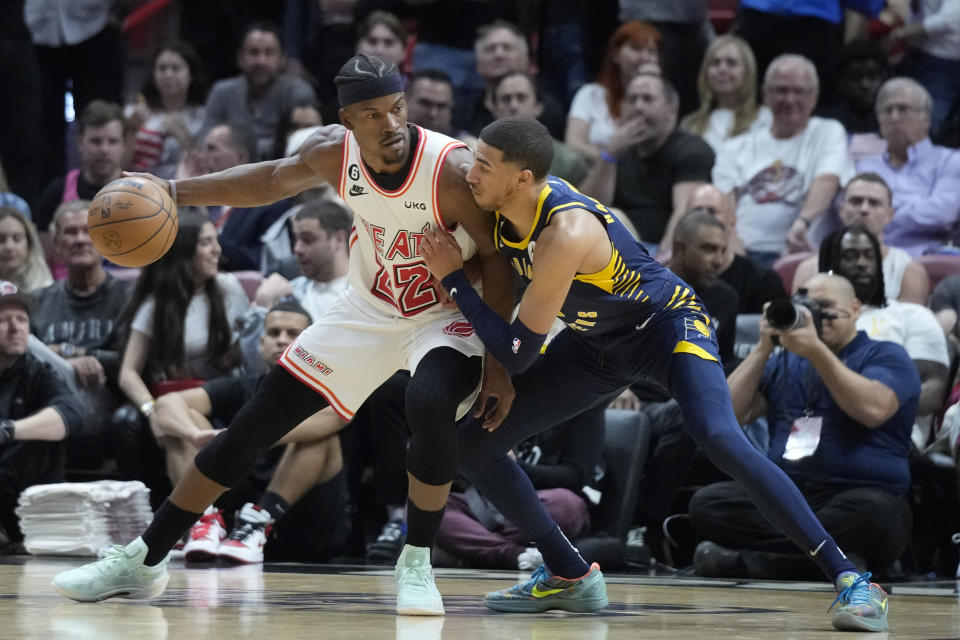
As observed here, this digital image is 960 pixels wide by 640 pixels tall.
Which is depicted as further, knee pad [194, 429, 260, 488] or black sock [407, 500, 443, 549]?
knee pad [194, 429, 260, 488]

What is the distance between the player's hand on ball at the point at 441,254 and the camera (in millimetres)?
4059

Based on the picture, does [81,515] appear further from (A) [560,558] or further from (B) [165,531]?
(A) [560,558]

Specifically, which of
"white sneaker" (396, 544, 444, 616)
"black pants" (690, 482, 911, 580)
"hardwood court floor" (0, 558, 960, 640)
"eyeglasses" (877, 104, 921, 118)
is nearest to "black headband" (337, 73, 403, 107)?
"white sneaker" (396, 544, 444, 616)

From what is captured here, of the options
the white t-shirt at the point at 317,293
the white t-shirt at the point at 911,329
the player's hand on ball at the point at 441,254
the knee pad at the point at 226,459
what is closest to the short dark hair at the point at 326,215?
the white t-shirt at the point at 317,293

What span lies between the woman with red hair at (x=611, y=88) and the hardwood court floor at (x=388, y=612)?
3982 millimetres

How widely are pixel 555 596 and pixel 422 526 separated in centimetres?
59

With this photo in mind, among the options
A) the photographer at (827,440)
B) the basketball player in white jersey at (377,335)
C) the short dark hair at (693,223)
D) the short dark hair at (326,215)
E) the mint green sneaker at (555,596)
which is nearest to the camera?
the basketball player in white jersey at (377,335)

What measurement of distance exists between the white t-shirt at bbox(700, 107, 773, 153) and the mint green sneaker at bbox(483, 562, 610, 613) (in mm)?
4773

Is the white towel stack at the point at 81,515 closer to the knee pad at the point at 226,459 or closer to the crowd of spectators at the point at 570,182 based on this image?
the crowd of spectators at the point at 570,182

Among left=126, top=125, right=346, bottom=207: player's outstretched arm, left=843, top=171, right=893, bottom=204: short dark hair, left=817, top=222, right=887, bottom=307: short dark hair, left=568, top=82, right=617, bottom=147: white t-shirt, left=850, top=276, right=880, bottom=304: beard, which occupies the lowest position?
left=850, top=276, right=880, bottom=304: beard

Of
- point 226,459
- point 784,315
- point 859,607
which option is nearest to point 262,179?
point 226,459

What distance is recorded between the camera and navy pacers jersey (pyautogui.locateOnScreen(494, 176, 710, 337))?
4141mm

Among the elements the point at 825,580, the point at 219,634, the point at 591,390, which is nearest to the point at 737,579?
the point at 825,580

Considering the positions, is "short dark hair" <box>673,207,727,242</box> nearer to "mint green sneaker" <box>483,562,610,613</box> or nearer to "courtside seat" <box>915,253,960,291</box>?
"courtside seat" <box>915,253,960,291</box>
